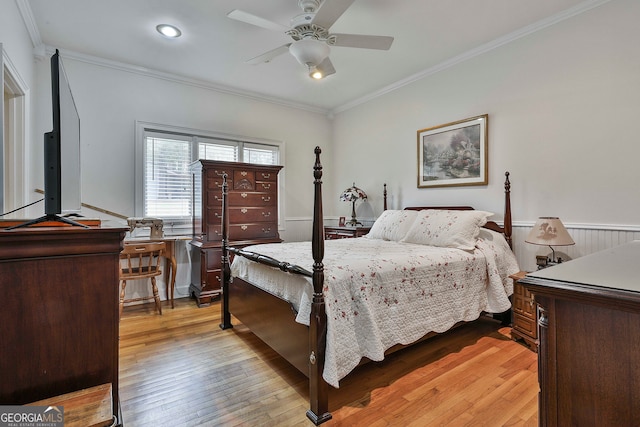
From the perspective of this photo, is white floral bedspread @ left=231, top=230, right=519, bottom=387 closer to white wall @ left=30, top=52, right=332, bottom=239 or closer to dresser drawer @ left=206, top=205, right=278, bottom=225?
dresser drawer @ left=206, top=205, right=278, bottom=225

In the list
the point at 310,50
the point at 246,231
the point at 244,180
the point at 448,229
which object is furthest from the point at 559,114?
the point at 246,231

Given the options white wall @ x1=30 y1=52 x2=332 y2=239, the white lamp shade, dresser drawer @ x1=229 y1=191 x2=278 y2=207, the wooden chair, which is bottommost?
the wooden chair

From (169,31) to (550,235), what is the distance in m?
3.74

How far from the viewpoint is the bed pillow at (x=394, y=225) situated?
339 cm

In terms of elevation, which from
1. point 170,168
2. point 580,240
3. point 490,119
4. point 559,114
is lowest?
point 580,240

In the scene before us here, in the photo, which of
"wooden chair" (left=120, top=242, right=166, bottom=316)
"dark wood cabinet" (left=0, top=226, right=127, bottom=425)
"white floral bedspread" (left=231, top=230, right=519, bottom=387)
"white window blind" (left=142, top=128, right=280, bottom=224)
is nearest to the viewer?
"dark wood cabinet" (left=0, top=226, right=127, bottom=425)

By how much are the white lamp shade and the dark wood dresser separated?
1.78 m

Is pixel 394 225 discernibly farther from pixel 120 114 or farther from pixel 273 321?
pixel 120 114

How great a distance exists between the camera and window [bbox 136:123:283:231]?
3.76m

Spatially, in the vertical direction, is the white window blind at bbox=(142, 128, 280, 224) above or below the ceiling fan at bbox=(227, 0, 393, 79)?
below

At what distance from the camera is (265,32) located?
9.65ft

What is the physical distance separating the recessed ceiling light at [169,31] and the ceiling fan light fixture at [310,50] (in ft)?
4.18

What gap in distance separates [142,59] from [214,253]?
232 centimetres

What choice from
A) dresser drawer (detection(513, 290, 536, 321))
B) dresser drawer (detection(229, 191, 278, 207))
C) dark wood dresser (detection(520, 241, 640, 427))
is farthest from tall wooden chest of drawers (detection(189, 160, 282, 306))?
dark wood dresser (detection(520, 241, 640, 427))
